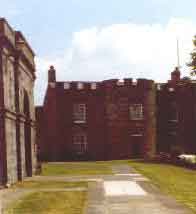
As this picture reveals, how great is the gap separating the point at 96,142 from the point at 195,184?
23.9 m

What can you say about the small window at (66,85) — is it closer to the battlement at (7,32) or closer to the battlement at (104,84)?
the battlement at (104,84)

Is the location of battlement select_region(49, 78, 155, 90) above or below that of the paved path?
above

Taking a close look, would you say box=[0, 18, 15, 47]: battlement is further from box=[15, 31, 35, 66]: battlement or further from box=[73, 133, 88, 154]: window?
box=[73, 133, 88, 154]: window

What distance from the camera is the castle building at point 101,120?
4500 cm

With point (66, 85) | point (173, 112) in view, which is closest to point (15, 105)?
point (66, 85)

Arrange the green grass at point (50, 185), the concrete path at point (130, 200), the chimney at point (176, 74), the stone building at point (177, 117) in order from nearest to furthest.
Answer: the concrete path at point (130, 200)
the green grass at point (50, 185)
the stone building at point (177, 117)
the chimney at point (176, 74)

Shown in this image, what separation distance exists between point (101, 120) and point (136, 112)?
123 inches

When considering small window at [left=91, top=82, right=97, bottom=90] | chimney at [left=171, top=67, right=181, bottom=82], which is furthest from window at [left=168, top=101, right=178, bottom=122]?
small window at [left=91, top=82, right=97, bottom=90]

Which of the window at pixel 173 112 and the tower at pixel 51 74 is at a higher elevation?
the tower at pixel 51 74

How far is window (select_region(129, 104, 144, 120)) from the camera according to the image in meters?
45.2

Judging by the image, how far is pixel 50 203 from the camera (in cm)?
1595

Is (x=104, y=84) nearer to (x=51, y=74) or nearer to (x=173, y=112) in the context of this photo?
(x=51, y=74)

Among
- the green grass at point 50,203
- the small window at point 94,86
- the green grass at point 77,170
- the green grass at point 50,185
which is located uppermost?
the small window at point 94,86

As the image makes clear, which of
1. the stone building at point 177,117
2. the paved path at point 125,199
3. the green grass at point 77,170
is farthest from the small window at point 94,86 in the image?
the paved path at point 125,199
